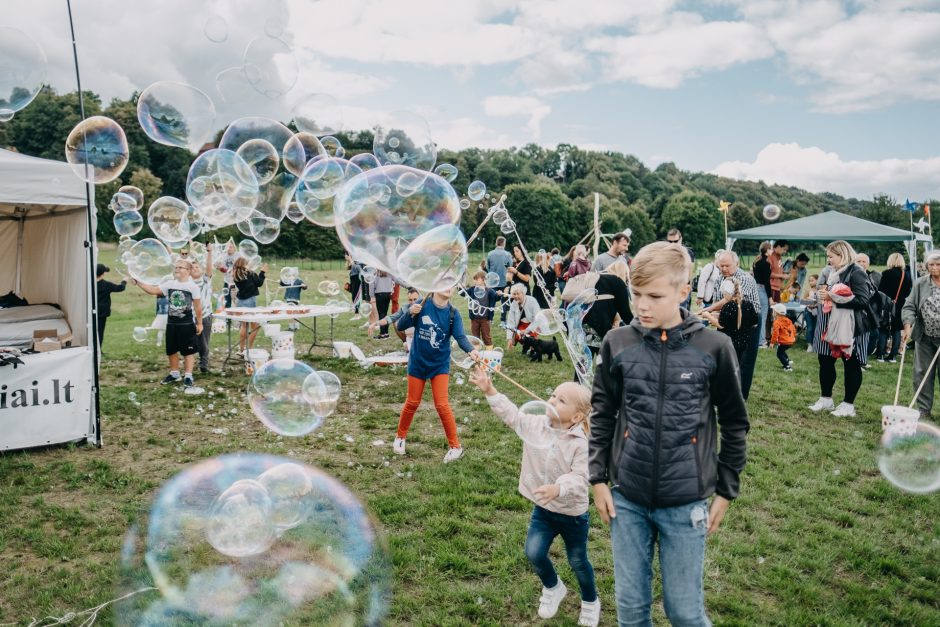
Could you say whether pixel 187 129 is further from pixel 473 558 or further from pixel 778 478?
pixel 778 478

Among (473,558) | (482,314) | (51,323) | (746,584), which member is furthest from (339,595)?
(482,314)

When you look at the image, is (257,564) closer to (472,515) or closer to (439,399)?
(472,515)

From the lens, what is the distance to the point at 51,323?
7.02 metres

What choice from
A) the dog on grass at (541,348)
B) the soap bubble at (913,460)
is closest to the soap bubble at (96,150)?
the dog on grass at (541,348)

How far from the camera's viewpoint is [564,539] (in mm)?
2908

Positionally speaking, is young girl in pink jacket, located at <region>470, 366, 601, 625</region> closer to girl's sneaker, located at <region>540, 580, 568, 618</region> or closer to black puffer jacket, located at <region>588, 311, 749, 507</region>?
girl's sneaker, located at <region>540, 580, 568, 618</region>

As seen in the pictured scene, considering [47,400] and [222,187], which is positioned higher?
[222,187]

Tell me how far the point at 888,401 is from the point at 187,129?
29.2 ft

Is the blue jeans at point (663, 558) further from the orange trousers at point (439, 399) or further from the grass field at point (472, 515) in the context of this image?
the orange trousers at point (439, 399)

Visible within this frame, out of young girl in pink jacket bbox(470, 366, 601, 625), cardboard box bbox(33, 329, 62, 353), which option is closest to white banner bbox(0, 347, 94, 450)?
cardboard box bbox(33, 329, 62, 353)

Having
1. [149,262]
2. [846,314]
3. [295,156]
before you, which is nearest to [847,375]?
[846,314]

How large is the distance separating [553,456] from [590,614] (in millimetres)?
919

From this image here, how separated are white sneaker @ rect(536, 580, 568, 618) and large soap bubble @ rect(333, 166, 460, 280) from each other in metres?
2.37

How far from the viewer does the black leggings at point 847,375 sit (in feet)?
22.0
